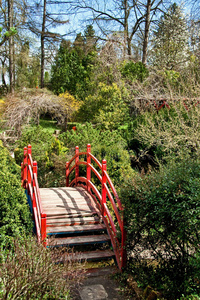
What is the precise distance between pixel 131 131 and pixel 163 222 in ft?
29.0

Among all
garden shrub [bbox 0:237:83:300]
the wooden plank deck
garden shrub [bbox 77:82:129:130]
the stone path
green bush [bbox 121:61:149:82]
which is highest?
green bush [bbox 121:61:149:82]

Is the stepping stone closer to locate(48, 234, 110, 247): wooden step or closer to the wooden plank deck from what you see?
locate(48, 234, 110, 247): wooden step

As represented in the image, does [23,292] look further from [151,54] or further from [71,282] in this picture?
[151,54]

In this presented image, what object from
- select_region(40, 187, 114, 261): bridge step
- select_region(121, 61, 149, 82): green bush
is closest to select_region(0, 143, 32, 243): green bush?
select_region(40, 187, 114, 261): bridge step

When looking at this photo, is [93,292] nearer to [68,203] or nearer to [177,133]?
[68,203]

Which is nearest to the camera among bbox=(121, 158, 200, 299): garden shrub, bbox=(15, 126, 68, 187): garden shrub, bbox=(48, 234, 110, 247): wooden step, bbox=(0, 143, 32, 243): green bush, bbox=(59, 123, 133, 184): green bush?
bbox=(121, 158, 200, 299): garden shrub

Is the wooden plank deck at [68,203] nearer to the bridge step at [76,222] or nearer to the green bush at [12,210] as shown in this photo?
the bridge step at [76,222]

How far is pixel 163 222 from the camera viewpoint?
13.9ft

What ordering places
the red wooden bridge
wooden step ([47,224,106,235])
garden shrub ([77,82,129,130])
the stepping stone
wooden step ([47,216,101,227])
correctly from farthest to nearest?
garden shrub ([77,82,129,130]) → wooden step ([47,216,101,227]) → wooden step ([47,224,106,235]) → the red wooden bridge → the stepping stone

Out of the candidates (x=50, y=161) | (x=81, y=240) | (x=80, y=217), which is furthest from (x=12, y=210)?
(x=50, y=161)

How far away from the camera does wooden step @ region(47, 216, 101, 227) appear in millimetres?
6045

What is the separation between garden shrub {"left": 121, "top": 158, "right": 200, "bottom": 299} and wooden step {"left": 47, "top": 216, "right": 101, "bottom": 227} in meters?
1.47

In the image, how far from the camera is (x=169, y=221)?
411 centimetres

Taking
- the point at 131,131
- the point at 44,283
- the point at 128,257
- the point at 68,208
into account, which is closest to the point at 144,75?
the point at 131,131
